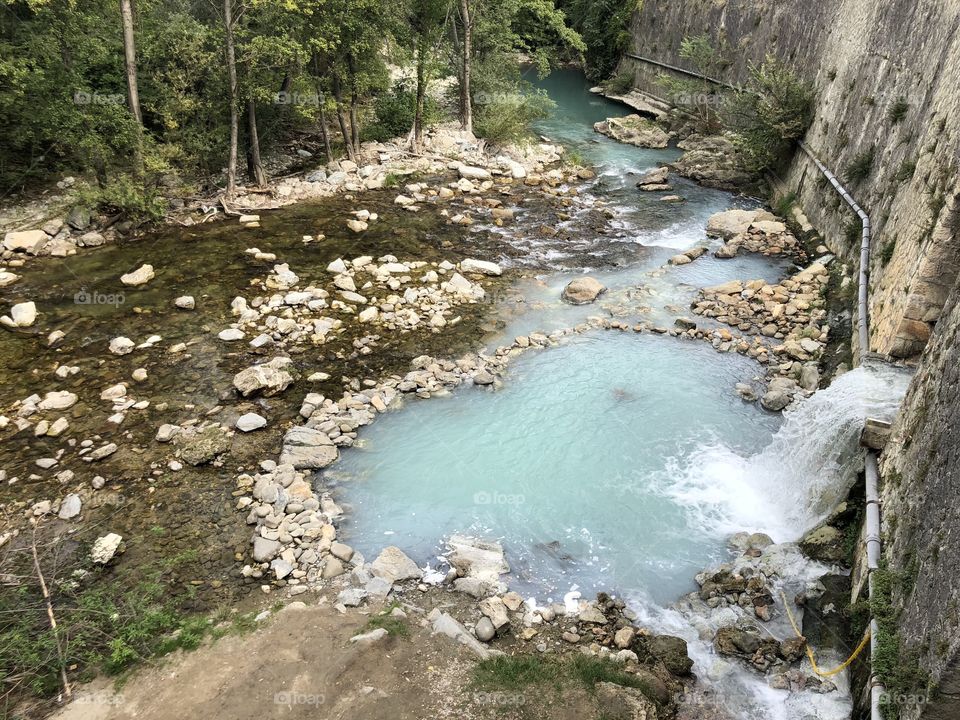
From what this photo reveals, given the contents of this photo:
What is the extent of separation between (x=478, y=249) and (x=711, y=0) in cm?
1876

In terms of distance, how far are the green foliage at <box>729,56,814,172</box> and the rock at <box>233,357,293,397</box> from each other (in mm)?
15203

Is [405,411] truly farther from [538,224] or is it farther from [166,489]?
[538,224]

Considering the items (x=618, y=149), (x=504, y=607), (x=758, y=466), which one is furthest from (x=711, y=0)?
(x=504, y=607)

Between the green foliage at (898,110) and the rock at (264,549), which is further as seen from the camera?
the green foliage at (898,110)

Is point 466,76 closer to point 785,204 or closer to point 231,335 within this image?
point 785,204

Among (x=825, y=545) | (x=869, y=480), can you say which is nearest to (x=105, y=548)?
(x=825, y=545)

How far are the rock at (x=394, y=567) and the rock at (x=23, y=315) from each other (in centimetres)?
839

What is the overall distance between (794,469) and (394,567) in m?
5.28

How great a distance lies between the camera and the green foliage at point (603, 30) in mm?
34594

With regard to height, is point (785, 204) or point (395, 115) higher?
point (395, 115)

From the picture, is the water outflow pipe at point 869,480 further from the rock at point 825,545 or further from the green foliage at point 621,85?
the green foliage at point 621,85

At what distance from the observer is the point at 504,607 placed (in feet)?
21.7

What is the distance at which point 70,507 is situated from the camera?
757 cm

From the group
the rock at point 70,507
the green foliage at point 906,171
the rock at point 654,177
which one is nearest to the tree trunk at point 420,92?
the rock at point 654,177
